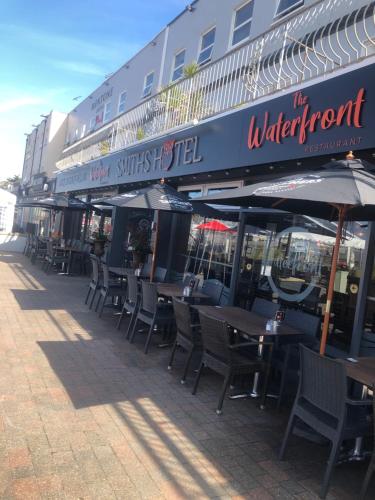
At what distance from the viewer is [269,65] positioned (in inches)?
260

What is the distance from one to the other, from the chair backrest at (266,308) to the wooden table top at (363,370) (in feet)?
5.75

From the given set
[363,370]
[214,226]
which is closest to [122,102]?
[214,226]

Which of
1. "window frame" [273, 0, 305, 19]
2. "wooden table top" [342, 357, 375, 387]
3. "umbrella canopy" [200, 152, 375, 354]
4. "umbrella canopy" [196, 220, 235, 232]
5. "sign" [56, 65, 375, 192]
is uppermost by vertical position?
"window frame" [273, 0, 305, 19]

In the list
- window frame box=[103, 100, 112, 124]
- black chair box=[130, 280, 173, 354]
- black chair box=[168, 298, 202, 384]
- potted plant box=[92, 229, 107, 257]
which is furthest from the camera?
window frame box=[103, 100, 112, 124]

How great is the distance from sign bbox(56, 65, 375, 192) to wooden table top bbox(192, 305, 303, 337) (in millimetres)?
2148

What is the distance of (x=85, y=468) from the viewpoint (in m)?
2.99

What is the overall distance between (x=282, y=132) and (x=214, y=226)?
3147 millimetres

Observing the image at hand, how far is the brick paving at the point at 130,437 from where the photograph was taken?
2.90 metres

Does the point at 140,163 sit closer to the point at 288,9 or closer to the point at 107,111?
the point at 288,9

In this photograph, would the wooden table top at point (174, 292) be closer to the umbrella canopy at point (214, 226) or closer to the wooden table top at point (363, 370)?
the umbrella canopy at point (214, 226)

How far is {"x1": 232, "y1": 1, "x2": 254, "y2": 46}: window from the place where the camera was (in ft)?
32.6

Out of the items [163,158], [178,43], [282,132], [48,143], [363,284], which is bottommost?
[363,284]

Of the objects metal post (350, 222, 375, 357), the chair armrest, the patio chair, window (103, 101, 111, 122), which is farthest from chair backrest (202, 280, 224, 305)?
window (103, 101, 111, 122)

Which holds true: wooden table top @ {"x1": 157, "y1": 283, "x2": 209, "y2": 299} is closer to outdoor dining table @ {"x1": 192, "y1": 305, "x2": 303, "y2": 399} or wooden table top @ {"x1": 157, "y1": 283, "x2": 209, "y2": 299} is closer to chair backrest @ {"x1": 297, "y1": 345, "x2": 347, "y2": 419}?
outdoor dining table @ {"x1": 192, "y1": 305, "x2": 303, "y2": 399}
